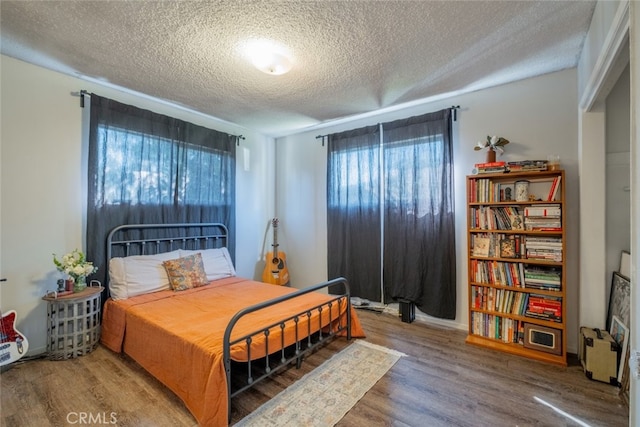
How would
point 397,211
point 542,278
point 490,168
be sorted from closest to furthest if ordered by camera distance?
1. point 542,278
2. point 490,168
3. point 397,211

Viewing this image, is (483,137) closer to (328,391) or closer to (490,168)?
(490,168)

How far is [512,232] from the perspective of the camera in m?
2.64

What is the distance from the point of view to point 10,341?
223 centimetres

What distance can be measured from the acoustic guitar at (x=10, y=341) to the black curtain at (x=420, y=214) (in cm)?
353

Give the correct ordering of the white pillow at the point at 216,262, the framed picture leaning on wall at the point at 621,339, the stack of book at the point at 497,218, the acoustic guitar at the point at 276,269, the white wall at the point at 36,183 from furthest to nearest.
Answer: the acoustic guitar at the point at 276,269, the white pillow at the point at 216,262, the stack of book at the point at 497,218, the white wall at the point at 36,183, the framed picture leaning on wall at the point at 621,339

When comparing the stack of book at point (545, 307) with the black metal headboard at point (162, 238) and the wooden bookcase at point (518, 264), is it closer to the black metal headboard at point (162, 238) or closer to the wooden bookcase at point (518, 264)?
the wooden bookcase at point (518, 264)

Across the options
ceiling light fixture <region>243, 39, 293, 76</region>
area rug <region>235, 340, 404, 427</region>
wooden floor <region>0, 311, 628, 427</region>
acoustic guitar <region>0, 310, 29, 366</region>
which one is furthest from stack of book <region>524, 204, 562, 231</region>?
acoustic guitar <region>0, 310, 29, 366</region>

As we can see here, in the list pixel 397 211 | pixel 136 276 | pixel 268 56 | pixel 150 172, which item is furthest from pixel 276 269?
pixel 268 56

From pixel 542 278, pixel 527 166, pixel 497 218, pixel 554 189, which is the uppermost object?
pixel 527 166

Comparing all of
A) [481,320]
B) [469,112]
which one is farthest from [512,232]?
[469,112]

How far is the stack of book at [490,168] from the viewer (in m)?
2.68

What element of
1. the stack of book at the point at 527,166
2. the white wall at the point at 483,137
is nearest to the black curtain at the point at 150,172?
the white wall at the point at 483,137

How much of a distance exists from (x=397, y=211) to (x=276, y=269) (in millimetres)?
2030

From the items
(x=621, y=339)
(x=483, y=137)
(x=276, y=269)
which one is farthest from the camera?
(x=276, y=269)
